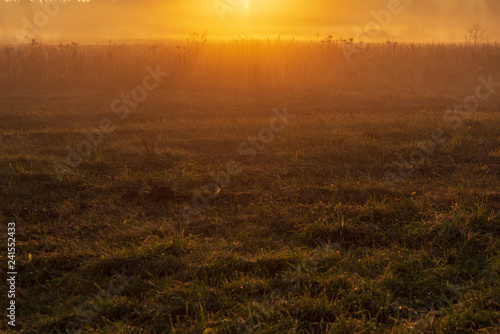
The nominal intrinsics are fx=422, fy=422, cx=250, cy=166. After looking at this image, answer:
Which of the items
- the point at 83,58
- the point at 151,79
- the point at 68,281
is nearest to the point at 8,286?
the point at 68,281

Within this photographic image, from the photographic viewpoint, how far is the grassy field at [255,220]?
290 centimetres

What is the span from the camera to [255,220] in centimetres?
432

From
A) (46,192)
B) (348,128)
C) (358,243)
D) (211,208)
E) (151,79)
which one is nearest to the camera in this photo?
(358,243)

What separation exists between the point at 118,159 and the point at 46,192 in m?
1.33

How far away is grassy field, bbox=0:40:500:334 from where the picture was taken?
2904 mm

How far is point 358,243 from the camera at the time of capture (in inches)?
152

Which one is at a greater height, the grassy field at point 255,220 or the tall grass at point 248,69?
the tall grass at point 248,69

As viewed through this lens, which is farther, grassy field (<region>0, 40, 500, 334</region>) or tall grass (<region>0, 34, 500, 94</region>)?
tall grass (<region>0, 34, 500, 94</region>)

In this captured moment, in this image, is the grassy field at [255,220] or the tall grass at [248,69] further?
the tall grass at [248,69]

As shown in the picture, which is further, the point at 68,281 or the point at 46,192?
the point at 46,192

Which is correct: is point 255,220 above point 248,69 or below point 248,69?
below

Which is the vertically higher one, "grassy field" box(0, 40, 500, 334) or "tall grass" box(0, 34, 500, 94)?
"tall grass" box(0, 34, 500, 94)

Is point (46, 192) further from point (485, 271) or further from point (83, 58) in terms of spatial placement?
point (83, 58)

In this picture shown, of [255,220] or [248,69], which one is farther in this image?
[248,69]
